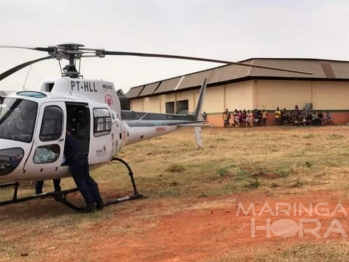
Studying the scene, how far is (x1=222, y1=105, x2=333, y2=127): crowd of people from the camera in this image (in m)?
35.4

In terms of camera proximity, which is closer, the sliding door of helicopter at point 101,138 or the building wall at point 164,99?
the sliding door of helicopter at point 101,138

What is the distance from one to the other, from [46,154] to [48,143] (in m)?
0.19

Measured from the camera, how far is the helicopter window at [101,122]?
28.6 feet

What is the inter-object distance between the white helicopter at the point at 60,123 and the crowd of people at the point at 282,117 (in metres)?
25.4

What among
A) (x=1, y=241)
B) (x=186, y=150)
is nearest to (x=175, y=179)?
(x=1, y=241)

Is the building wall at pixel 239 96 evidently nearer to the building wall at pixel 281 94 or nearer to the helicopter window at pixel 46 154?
the building wall at pixel 281 94

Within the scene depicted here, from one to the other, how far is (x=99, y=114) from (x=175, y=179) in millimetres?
3954

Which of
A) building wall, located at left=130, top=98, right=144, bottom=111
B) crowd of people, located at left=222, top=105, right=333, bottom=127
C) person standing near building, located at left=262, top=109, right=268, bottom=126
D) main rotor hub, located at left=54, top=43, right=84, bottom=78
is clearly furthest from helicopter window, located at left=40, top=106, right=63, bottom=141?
building wall, located at left=130, top=98, right=144, bottom=111

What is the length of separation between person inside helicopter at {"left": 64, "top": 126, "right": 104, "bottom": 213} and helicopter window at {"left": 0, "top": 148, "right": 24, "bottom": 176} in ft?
3.20

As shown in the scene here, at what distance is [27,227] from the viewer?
739 centimetres

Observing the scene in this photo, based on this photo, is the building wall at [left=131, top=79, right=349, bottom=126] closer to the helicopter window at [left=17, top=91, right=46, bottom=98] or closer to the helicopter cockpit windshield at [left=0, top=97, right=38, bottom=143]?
the helicopter window at [left=17, top=91, right=46, bottom=98]

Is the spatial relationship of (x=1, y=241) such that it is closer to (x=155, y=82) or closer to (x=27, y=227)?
(x=27, y=227)

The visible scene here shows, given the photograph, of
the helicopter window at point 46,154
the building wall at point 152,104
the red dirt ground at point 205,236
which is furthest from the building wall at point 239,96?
the helicopter window at point 46,154

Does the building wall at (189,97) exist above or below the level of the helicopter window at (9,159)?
above
